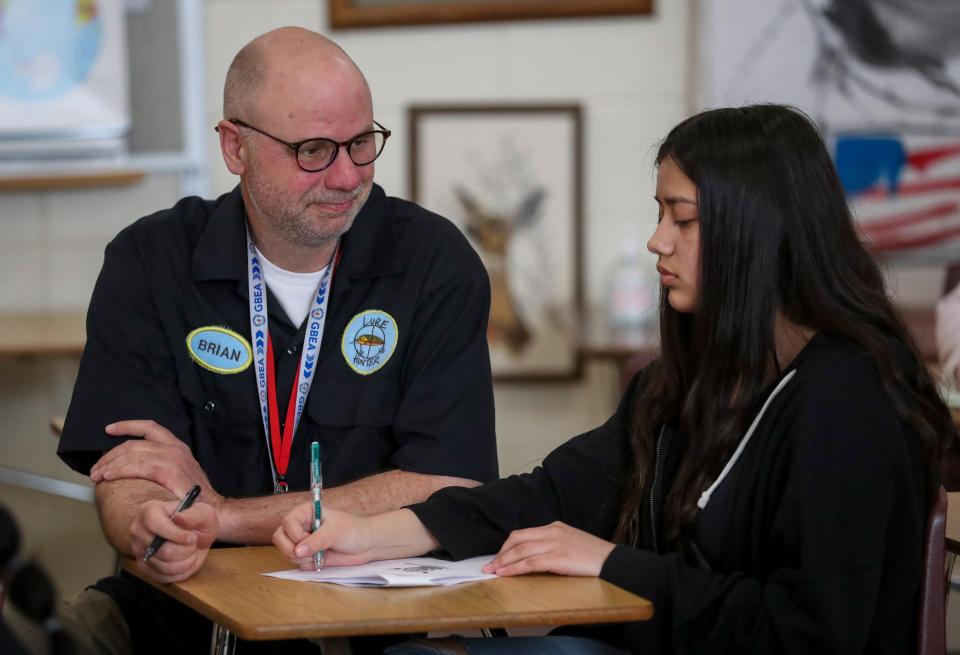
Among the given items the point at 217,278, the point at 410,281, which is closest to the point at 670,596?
the point at 410,281

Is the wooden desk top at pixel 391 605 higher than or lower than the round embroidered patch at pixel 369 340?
lower

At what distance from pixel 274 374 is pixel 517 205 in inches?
83.1

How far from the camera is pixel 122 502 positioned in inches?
82.7

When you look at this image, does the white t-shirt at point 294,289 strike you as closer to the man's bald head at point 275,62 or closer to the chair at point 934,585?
the man's bald head at point 275,62

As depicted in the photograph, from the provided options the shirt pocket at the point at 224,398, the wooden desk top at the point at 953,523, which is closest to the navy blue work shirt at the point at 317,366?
the shirt pocket at the point at 224,398

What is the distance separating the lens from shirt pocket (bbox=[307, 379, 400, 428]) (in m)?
2.36

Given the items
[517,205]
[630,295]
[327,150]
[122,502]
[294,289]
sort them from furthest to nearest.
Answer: [517,205] < [630,295] < [294,289] < [327,150] < [122,502]

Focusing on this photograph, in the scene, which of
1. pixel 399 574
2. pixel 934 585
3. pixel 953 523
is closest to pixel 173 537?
pixel 399 574

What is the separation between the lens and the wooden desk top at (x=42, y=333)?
3828 millimetres

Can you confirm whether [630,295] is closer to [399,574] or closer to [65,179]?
[65,179]

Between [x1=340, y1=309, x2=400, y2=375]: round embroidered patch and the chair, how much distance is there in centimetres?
102

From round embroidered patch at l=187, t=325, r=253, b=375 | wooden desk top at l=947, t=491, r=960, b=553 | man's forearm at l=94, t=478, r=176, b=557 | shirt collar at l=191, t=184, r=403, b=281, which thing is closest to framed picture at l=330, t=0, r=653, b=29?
shirt collar at l=191, t=184, r=403, b=281

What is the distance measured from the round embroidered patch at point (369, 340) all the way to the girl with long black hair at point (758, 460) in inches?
17.4

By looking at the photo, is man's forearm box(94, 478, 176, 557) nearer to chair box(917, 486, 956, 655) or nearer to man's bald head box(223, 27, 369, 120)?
man's bald head box(223, 27, 369, 120)
